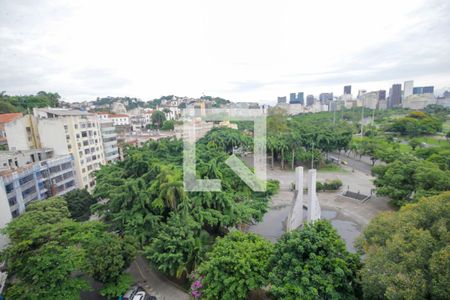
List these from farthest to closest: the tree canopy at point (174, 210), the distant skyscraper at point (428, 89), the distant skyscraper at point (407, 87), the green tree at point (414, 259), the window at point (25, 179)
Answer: the distant skyscraper at point (428, 89)
the distant skyscraper at point (407, 87)
the window at point (25, 179)
the tree canopy at point (174, 210)
the green tree at point (414, 259)

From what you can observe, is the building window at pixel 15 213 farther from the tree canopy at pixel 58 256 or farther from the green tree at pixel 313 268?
the green tree at pixel 313 268

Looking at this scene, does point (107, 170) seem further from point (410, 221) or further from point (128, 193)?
point (410, 221)

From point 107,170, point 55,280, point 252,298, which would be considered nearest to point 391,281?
point 252,298

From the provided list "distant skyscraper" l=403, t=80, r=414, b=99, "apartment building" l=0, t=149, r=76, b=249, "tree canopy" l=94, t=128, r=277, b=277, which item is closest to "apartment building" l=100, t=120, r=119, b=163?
"apartment building" l=0, t=149, r=76, b=249

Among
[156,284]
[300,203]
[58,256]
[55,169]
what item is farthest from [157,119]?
[58,256]

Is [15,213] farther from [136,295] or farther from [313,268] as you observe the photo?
[313,268]

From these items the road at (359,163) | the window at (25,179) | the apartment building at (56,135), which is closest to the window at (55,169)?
the window at (25,179)

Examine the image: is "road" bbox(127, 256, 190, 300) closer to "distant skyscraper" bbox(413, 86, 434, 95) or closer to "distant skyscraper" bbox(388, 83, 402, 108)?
"distant skyscraper" bbox(388, 83, 402, 108)
